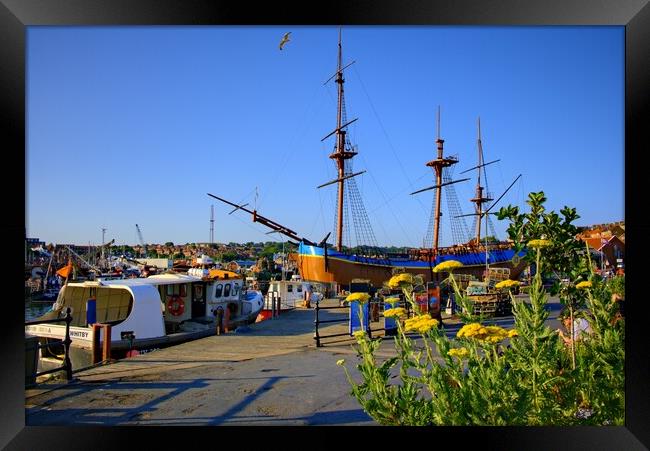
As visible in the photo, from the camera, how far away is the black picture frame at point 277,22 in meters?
4.01

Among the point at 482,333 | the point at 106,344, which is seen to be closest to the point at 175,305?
the point at 106,344

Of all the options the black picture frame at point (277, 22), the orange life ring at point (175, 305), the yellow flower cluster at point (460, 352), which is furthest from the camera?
the orange life ring at point (175, 305)

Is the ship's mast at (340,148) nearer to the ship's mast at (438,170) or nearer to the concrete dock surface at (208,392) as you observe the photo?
the ship's mast at (438,170)

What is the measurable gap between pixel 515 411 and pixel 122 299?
12.9 meters

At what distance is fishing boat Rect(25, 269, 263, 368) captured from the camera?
36.0ft

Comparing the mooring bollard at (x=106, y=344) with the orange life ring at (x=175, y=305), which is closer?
the mooring bollard at (x=106, y=344)

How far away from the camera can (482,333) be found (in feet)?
9.48

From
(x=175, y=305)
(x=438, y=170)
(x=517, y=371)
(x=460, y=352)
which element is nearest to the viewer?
(x=460, y=352)

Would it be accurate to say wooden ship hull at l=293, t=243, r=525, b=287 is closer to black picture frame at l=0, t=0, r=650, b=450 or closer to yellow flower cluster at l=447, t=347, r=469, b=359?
black picture frame at l=0, t=0, r=650, b=450

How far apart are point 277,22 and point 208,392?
439 centimetres

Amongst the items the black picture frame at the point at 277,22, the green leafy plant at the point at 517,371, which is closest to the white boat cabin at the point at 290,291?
the black picture frame at the point at 277,22

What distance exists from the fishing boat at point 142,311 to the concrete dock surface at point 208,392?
7.31ft

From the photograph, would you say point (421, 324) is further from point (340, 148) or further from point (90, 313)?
point (340, 148)

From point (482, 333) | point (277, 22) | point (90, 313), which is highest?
point (277, 22)
